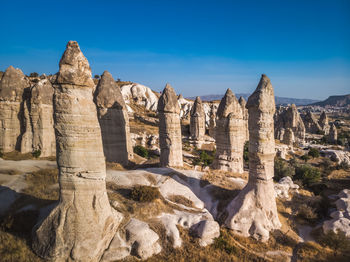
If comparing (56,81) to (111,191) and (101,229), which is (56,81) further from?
(111,191)

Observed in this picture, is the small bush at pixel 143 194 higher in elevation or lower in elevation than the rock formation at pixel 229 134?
lower

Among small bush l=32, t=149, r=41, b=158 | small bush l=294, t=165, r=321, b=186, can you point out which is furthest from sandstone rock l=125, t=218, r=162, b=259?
small bush l=294, t=165, r=321, b=186

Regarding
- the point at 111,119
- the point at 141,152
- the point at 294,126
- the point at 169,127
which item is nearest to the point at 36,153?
the point at 111,119

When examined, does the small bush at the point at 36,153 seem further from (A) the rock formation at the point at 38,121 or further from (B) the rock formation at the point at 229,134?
(B) the rock formation at the point at 229,134

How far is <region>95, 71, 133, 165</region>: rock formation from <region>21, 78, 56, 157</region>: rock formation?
5.06 metres

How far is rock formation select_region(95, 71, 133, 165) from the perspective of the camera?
1377cm

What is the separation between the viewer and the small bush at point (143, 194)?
8672 mm

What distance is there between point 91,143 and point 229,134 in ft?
33.6

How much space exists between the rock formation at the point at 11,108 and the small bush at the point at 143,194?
1260 cm

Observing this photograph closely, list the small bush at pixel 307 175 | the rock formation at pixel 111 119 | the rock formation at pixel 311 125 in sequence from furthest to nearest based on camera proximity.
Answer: the rock formation at pixel 311 125 < the small bush at pixel 307 175 < the rock formation at pixel 111 119

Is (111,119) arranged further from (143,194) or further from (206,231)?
(206,231)

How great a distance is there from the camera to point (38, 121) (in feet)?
50.9

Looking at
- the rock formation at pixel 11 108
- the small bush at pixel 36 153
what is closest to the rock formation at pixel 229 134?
the small bush at pixel 36 153

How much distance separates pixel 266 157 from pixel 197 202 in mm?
4061
